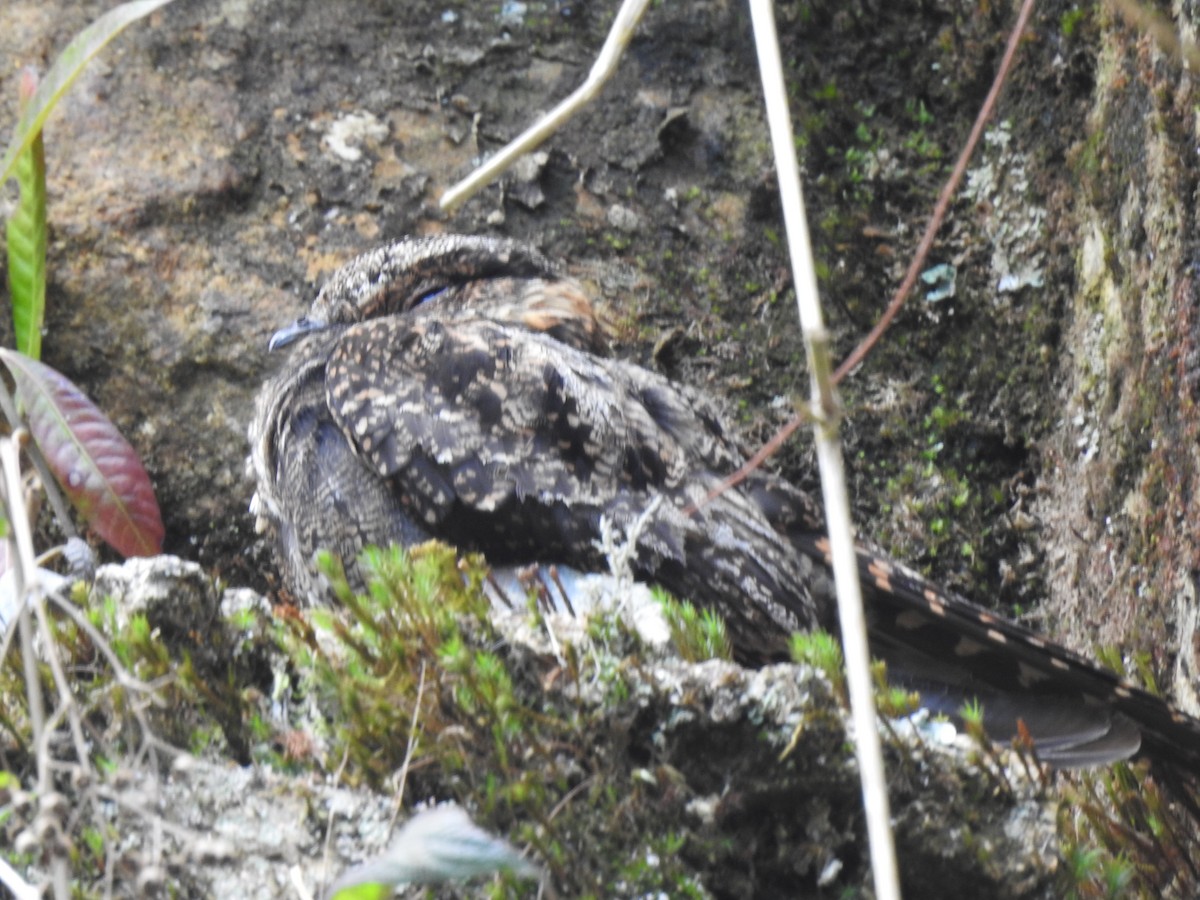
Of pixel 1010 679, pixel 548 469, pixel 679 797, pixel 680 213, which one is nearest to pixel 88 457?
pixel 548 469

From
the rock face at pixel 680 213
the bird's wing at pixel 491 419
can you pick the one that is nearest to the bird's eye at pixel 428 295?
the bird's wing at pixel 491 419

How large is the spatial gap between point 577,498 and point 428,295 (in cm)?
105

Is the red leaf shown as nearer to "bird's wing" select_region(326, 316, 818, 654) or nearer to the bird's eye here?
"bird's wing" select_region(326, 316, 818, 654)

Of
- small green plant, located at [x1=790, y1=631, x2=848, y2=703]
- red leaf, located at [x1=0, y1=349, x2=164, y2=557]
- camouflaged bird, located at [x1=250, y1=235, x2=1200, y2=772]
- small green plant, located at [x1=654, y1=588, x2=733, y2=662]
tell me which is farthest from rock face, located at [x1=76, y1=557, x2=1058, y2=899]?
red leaf, located at [x1=0, y1=349, x2=164, y2=557]

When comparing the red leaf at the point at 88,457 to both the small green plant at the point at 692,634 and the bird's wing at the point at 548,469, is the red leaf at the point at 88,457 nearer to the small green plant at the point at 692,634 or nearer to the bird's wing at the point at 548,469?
the bird's wing at the point at 548,469

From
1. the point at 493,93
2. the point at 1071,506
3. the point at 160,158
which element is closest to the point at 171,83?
the point at 160,158

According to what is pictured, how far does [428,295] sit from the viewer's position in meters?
3.75

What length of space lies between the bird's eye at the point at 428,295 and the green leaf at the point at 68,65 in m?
1.15

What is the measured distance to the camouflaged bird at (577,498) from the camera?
2.81 m

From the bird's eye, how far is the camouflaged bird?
30 centimetres

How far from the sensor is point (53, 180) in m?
4.38

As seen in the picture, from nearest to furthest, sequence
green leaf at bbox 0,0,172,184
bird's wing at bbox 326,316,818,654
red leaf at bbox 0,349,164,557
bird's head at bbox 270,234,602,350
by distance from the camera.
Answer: green leaf at bbox 0,0,172,184, red leaf at bbox 0,349,164,557, bird's wing at bbox 326,316,818,654, bird's head at bbox 270,234,602,350

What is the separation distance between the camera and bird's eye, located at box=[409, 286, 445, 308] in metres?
3.74

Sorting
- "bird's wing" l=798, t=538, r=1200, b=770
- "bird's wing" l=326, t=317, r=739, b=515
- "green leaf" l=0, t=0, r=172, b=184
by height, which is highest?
"green leaf" l=0, t=0, r=172, b=184
